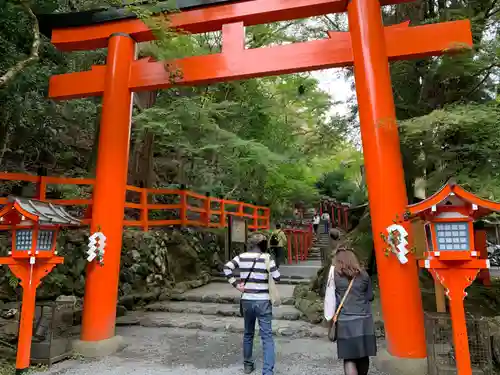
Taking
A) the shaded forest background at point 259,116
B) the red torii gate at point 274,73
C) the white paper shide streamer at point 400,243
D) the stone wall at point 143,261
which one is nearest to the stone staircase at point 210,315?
the stone wall at point 143,261

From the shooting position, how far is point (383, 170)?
500 centimetres

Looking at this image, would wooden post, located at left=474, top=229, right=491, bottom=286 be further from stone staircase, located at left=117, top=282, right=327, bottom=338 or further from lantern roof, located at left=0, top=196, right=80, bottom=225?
lantern roof, located at left=0, top=196, right=80, bottom=225

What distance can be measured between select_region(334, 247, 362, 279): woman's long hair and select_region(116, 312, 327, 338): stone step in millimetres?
3137

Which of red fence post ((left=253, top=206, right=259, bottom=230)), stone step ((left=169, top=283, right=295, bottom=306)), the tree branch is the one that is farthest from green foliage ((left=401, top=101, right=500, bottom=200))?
red fence post ((left=253, top=206, right=259, bottom=230))

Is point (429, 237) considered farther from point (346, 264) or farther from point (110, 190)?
point (110, 190)

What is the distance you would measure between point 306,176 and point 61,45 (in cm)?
1279

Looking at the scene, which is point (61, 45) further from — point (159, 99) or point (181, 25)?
point (159, 99)

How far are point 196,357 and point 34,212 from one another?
9.82 feet

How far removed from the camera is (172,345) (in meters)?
5.82

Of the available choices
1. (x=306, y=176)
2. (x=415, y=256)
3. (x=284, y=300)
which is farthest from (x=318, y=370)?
(x=306, y=176)

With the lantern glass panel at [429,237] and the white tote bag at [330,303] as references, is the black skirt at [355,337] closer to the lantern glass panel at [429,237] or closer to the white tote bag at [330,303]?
the white tote bag at [330,303]

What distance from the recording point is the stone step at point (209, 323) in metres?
6.29

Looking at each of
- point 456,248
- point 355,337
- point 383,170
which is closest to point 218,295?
point 383,170

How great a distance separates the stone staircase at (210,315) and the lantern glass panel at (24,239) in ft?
10.2
